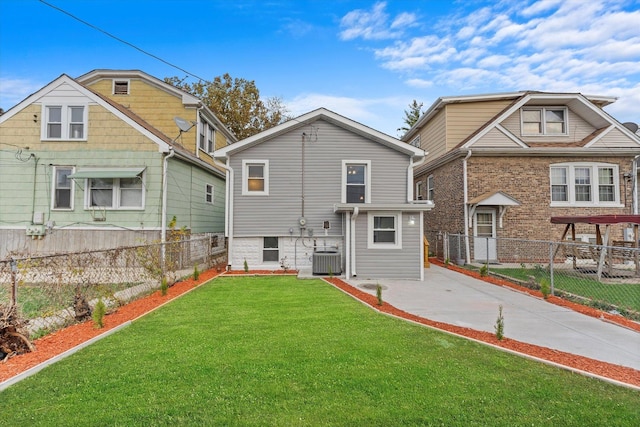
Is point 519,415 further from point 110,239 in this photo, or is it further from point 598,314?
point 110,239

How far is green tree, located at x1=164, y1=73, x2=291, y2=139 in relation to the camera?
26.7 metres

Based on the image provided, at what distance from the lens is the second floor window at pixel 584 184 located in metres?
13.3

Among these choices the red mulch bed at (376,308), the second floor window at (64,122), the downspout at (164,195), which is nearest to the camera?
the red mulch bed at (376,308)

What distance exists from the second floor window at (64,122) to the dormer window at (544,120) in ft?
58.5

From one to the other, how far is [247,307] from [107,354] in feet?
9.01

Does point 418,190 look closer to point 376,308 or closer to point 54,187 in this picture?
point 376,308

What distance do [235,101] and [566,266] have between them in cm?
2489

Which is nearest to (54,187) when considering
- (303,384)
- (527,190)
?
(303,384)

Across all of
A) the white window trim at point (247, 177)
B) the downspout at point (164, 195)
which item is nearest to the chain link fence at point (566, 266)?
the white window trim at point (247, 177)

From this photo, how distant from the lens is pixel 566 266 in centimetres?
1194

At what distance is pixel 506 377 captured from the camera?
3.53 m

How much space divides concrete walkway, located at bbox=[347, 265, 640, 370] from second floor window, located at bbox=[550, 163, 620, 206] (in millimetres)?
7231

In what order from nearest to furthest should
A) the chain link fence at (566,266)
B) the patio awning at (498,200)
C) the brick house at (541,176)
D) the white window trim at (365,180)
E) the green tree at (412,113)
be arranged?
the chain link fence at (566,266)
the white window trim at (365,180)
the patio awning at (498,200)
the brick house at (541,176)
the green tree at (412,113)

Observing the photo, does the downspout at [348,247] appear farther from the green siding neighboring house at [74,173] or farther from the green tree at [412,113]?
the green tree at [412,113]
